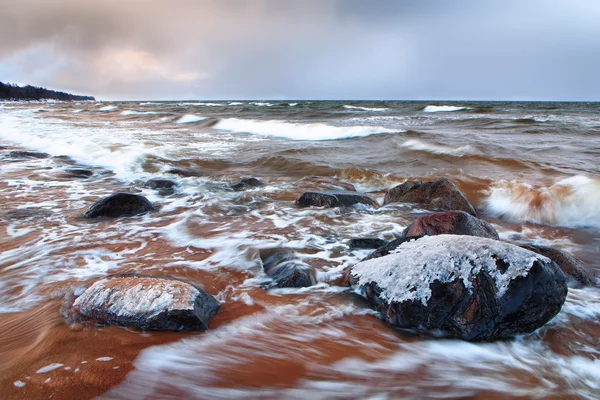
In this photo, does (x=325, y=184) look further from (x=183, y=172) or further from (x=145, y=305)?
(x=145, y=305)

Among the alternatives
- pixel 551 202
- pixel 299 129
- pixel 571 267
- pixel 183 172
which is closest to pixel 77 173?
pixel 183 172

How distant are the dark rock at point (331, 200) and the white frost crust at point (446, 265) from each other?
2.36 m

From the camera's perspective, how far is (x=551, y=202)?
5.30 metres

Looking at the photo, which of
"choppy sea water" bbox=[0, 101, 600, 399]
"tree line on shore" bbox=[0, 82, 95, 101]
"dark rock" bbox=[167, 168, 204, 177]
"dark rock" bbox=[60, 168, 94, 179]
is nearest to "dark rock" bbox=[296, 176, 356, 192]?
"choppy sea water" bbox=[0, 101, 600, 399]

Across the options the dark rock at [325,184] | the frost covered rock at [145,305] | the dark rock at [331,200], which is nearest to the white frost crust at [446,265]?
the frost covered rock at [145,305]

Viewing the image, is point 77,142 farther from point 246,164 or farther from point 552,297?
point 552,297

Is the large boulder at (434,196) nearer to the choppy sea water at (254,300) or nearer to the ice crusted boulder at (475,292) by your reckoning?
the choppy sea water at (254,300)

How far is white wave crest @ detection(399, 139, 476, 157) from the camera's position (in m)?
9.42

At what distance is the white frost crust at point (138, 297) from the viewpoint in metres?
2.18

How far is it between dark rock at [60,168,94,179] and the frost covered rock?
528 centimetres

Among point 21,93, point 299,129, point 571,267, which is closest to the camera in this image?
point 571,267

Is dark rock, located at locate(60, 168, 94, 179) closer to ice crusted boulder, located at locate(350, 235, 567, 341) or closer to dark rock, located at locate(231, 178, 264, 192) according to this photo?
dark rock, located at locate(231, 178, 264, 192)

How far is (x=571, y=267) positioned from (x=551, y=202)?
2640mm

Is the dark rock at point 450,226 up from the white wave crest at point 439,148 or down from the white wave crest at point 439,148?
up
